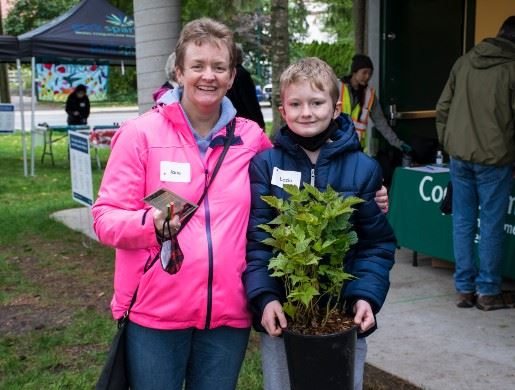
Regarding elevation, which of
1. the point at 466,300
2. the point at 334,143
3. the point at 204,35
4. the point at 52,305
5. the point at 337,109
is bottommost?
the point at 52,305

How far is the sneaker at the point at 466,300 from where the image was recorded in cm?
519

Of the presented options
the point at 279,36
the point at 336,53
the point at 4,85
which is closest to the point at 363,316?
the point at 279,36

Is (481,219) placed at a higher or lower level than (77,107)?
lower

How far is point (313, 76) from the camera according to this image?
88.9 inches

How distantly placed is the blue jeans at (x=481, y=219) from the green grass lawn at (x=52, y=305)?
168 cm

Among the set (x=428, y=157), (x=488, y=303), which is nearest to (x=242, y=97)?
(x=488, y=303)

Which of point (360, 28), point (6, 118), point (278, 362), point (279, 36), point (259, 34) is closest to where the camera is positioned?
point (278, 362)

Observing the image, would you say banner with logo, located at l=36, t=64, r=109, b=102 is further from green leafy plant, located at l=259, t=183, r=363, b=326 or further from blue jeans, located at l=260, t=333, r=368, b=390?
green leafy plant, located at l=259, t=183, r=363, b=326

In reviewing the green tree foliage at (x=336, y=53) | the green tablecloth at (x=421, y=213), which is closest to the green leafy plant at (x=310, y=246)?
the green tablecloth at (x=421, y=213)

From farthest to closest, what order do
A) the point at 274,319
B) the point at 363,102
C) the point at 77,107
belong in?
the point at 77,107 < the point at 363,102 < the point at 274,319

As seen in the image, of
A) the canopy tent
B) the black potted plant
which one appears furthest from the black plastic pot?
the canopy tent

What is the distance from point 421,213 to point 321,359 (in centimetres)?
427

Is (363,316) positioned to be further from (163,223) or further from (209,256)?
(163,223)

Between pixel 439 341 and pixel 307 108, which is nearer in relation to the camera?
pixel 307 108
